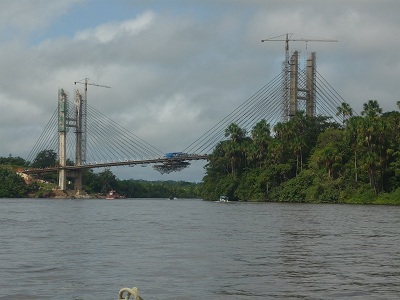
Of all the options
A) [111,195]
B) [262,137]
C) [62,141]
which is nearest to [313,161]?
[262,137]

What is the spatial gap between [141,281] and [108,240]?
1269cm

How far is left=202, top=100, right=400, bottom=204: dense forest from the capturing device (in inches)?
3366

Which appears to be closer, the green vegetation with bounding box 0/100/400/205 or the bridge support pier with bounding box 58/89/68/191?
the green vegetation with bounding box 0/100/400/205

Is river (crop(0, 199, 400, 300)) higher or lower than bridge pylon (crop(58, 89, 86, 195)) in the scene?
lower

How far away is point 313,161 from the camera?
331 feet

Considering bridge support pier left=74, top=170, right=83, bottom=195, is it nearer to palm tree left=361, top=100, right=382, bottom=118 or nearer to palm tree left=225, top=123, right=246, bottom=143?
palm tree left=225, top=123, right=246, bottom=143

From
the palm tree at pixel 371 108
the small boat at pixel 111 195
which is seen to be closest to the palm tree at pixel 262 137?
the palm tree at pixel 371 108

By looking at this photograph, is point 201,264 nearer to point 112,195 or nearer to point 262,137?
point 262,137

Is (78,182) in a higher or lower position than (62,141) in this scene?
lower

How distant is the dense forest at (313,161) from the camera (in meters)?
85.5

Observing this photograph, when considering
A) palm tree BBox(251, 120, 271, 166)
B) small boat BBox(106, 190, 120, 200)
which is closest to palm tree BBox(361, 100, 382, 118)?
palm tree BBox(251, 120, 271, 166)

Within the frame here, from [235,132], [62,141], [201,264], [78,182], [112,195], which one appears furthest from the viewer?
[112,195]

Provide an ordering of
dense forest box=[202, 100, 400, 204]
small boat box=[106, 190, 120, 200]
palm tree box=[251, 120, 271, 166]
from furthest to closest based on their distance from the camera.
Result: small boat box=[106, 190, 120, 200] → palm tree box=[251, 120, 271, 166] → dense forest box=[202, 100, 400, 204]

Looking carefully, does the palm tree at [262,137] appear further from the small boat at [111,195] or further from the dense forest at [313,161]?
the small boat at [111,195]
